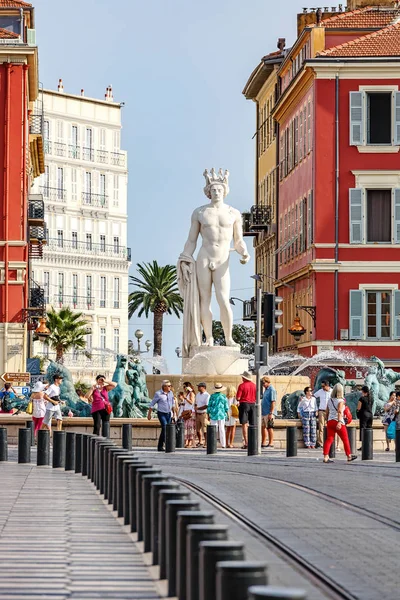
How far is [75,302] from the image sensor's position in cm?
12612

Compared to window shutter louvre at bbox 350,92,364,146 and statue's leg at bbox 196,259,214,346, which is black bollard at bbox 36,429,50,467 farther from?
window shutter louvre at bbox 350,92,364,146

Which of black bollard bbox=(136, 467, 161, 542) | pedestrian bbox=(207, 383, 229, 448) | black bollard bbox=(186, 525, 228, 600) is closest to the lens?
black bollard bbox=(186, 525, 228, 600)

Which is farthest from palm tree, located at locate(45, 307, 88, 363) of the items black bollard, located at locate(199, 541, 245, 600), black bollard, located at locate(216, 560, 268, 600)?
black bollard, located at locate(216, 560, 268, 600)

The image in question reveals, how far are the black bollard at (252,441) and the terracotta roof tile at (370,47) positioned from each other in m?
33.6

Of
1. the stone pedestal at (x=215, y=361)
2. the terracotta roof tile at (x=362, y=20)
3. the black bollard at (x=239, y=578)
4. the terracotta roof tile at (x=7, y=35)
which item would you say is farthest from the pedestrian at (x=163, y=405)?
the terracotta roof tile at (x=7, y=35)

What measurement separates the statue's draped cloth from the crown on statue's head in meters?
1.72

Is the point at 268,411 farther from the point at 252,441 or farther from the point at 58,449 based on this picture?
the point at 58,449

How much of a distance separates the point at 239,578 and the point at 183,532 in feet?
8.43

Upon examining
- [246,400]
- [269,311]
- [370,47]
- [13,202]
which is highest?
[370,47]

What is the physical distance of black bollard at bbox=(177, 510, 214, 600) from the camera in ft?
32.2

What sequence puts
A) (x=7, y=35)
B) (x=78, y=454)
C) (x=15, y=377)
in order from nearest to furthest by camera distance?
Answer: (x=78, y=454) → (x=15, y=377) → (x=7, y=35)

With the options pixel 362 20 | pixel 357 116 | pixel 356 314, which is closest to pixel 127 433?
pixel 356 314

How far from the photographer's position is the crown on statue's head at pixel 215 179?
131 feet

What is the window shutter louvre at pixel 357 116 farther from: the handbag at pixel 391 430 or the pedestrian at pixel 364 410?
the pedestrian at pixel 364 410
